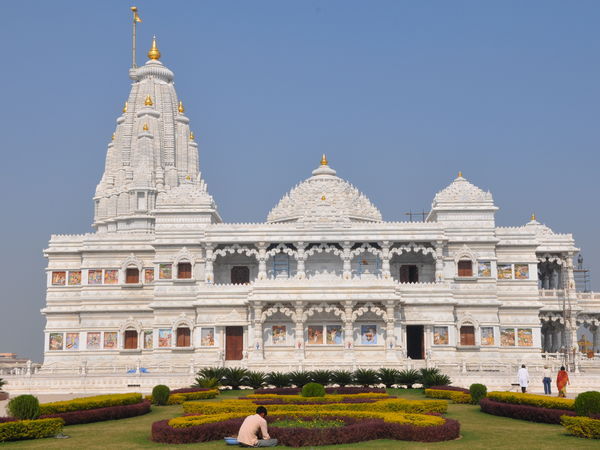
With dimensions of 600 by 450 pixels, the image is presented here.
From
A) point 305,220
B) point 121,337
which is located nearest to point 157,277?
point 121,337

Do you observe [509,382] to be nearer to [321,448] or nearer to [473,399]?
[473,399]

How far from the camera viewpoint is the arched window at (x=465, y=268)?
52.2m

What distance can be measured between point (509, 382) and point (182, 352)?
2257cm

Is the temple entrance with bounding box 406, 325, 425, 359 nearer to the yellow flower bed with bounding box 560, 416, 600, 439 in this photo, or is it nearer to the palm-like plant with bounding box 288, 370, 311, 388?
the palm-like plant with bounding box 288, 370, 311, 388

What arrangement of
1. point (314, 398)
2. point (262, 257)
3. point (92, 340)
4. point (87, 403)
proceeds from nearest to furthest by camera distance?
point (87, 403) < point (314, 398) < point (262, 257) < point (92, 340)

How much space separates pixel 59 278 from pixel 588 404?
43.3m

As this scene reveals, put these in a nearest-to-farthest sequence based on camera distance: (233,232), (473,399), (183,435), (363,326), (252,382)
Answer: (183,435) → (473,399) → (252,382) → (363,326) → (233,232)

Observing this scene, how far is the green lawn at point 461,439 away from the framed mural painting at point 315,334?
2274cm

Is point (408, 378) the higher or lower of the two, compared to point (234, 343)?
lower

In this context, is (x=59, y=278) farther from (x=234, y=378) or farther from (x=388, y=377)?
(x=388, y=377)

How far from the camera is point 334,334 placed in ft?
159

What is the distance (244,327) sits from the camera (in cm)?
4994

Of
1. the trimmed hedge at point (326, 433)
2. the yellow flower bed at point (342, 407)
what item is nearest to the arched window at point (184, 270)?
the yellow flower bed at point (342, 407)

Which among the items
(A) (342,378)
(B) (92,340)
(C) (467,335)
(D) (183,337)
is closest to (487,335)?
(C) (467,335)
